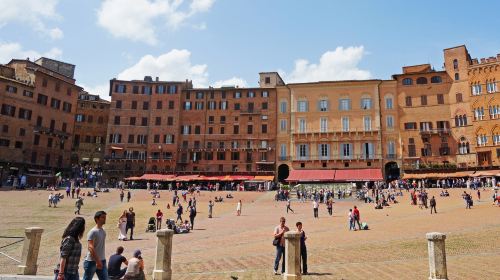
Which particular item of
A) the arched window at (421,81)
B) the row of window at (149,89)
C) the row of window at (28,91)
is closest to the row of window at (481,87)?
the arched window at (421,81)

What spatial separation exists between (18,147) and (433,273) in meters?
59.3

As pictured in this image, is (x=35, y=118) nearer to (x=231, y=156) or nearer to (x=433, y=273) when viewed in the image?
(x=231, y=156)

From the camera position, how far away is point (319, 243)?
16.1 meters

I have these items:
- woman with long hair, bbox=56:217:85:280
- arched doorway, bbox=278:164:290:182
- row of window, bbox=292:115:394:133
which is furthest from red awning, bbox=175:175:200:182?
woman with long hair, bbox=56:217:85:280

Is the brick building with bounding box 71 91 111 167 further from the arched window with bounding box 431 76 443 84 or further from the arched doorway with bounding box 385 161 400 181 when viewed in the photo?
the arched window with bounding box 431 76 443 84

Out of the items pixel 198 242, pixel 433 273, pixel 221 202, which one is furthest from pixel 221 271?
pixel 221 202

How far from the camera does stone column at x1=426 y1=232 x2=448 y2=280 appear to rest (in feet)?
27.3

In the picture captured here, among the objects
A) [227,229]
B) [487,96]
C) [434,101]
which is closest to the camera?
[227,229]

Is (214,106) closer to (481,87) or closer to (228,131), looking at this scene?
(228,131)

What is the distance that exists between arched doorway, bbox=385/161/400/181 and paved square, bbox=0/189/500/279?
23.7 metres

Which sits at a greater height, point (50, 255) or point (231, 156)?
point (231, 156)

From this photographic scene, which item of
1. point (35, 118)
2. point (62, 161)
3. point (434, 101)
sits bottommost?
point (62, 161)

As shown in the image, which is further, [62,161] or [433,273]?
[62,161]

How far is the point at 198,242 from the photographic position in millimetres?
17328
